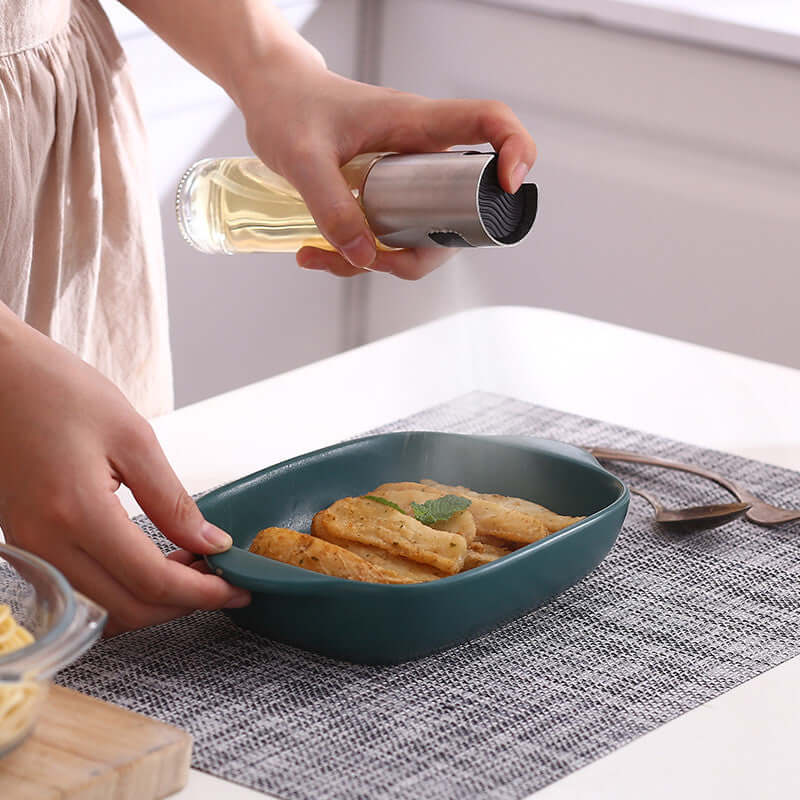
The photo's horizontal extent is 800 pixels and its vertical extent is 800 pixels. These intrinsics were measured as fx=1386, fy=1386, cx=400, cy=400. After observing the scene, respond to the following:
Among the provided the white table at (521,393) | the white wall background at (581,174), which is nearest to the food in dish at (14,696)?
the white table at (521,393)

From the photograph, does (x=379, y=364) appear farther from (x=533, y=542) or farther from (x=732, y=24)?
(x=732, y=24)

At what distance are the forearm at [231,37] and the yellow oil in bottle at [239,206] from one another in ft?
0.38

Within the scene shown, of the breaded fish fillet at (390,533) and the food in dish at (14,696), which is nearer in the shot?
the food in dish at (14,696)

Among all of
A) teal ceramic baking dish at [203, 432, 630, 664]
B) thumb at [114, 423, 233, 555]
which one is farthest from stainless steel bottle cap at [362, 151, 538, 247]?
thumb at [114, 423, 233, 555]

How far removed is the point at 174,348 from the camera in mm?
2602

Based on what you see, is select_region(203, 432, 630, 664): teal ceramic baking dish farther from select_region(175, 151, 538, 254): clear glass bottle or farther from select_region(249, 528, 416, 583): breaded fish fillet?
select_region(175, 151, 538, 254): clear glass bottle

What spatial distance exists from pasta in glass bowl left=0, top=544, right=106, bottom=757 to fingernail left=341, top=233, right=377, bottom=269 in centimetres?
39

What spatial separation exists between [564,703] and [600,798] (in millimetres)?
88

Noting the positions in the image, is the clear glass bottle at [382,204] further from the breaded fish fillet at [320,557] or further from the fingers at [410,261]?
the breaded fish fillet at [320,557]

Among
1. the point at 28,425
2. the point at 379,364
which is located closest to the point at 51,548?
the point at 28,425

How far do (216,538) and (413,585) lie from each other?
0.12 meters

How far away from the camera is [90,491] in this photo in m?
0.75

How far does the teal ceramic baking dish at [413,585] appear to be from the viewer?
0.76 meters

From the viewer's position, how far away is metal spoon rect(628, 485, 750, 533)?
40.2 inches
